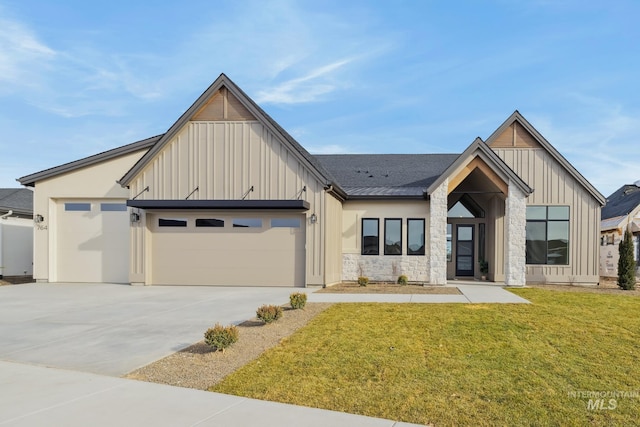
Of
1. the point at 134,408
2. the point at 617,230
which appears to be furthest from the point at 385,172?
the point at 134,408

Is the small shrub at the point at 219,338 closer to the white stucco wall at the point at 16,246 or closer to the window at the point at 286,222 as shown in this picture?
the window at the point at 286,222

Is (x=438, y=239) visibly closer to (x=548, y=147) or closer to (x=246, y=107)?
(x=548, y=147)

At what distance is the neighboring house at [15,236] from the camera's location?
2127 cm

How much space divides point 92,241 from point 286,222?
26.8 feet

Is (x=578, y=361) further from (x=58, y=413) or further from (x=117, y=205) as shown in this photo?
(x=117, y=205)

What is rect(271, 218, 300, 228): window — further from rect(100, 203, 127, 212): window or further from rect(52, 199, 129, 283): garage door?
rect(100, 203, 127, 212): window

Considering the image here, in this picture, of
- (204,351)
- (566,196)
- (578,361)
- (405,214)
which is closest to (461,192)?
(405,214)

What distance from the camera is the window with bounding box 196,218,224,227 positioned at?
17725 millimetres

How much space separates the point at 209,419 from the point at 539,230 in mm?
17767

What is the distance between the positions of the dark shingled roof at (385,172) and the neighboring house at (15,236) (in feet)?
48.1

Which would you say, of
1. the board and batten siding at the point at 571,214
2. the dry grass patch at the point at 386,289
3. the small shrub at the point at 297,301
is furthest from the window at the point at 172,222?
the board and batten siding at the point at 571,214

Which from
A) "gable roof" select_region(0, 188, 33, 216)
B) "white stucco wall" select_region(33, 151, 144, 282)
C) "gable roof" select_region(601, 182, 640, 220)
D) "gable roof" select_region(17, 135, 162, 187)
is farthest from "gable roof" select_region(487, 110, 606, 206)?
"gable roof" select_region(0, 188, 33, 216)

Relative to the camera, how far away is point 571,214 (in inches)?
746

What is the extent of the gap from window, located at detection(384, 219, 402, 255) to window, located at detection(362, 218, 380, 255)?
0.34 metres
